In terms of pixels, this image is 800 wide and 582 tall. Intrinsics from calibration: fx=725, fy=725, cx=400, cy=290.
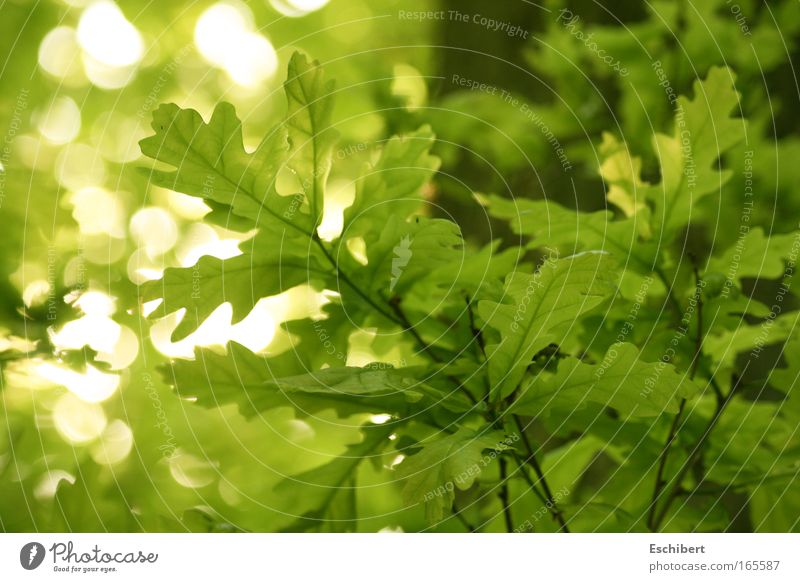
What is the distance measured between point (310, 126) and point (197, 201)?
0.94 metres

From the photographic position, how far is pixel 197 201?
147 cm

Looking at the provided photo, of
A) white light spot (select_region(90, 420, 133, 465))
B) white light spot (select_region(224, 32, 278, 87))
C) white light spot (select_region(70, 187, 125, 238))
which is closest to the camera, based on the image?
white light spot (select_region(90, 420, 133, 465))

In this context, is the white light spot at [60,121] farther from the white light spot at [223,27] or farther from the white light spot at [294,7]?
the white light spot at [294,7]

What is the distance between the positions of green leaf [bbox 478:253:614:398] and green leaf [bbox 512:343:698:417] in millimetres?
21

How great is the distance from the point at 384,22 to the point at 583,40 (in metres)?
1.39

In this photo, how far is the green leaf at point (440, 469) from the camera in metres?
0.49

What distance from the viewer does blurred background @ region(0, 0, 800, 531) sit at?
860 millimetres

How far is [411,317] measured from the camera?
658 mm

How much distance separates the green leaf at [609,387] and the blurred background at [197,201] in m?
0.25

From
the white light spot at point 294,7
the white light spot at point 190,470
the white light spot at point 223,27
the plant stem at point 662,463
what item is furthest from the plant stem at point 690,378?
the white light spot at point 294,7
